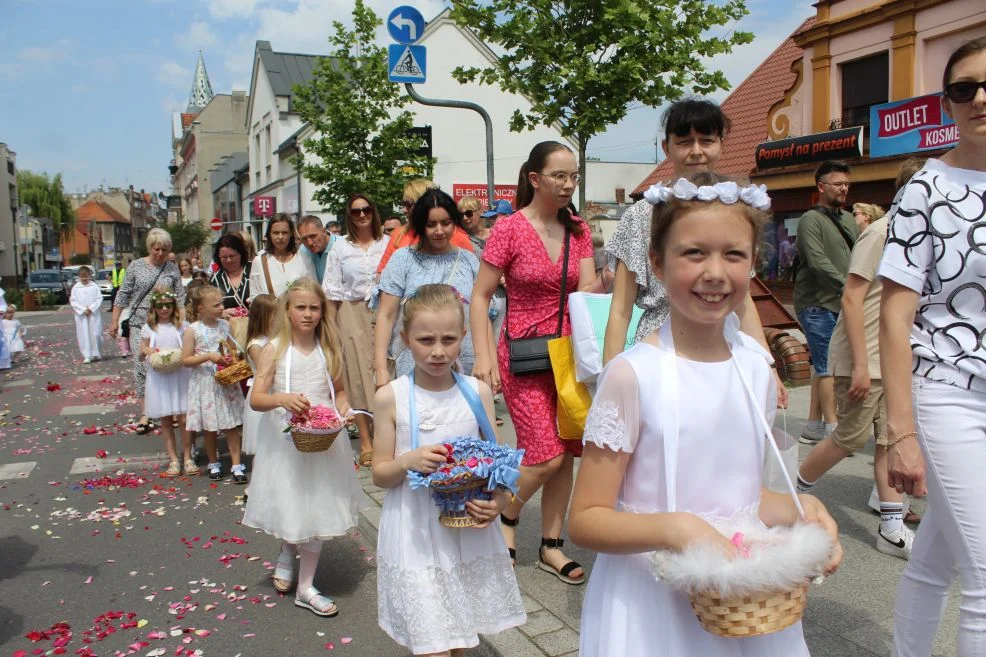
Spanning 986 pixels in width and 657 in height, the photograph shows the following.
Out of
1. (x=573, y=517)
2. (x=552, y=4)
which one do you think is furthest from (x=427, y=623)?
(x=552, y=4)

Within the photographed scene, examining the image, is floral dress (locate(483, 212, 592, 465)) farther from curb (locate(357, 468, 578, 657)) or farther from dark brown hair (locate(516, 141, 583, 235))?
curb (locate(357, 468, 578, 657))

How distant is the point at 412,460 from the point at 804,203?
19120mm

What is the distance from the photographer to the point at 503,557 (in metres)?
3.11

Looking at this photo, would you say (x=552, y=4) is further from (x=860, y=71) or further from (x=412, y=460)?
(x=860, y=71)

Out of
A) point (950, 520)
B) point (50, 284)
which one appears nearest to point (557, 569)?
point (950, 520)

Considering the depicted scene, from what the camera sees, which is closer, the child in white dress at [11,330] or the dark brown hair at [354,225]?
the child in white dress at [11,330]

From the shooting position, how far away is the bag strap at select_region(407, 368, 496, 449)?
308cm

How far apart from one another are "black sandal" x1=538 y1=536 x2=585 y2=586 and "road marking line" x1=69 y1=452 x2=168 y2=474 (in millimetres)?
4891

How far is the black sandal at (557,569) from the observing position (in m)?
4.09

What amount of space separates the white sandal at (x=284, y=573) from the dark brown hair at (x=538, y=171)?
2281mm

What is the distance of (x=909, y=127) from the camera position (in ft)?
54.7

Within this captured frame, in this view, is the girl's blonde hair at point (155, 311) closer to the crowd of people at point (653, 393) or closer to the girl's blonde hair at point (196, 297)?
the girl's blonde hair at point (196, 297)

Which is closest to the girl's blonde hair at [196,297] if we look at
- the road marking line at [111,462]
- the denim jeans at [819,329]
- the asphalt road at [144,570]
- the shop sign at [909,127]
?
the asphalt road at [144,570]

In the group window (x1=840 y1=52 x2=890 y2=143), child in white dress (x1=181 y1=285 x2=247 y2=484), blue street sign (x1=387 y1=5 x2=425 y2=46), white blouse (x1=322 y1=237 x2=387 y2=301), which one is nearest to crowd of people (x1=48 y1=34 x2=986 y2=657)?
white blouse (x1=322 y1=237 x2=387 y2=301)
